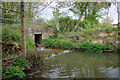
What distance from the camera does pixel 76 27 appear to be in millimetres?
12492

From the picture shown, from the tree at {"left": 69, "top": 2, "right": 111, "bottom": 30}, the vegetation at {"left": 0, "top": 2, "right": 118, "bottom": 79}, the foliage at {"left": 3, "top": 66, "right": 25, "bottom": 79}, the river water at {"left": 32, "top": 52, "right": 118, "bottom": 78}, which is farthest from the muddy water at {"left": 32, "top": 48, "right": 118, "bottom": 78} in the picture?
the tree at {"left": 69, "top": 2, "right": 111, "bottom": 30}

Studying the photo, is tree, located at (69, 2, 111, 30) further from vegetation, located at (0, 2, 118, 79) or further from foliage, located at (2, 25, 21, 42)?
foliage, located at (2, 25, 21, 42)

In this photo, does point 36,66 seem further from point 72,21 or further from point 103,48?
point 72,21

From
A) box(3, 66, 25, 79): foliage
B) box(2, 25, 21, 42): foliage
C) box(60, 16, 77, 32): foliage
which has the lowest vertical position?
box(3, 66, 25, 79): foliage

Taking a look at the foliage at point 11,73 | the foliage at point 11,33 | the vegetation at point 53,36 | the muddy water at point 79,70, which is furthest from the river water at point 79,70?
the foliage at point 11,33

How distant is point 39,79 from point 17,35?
9.15 feet

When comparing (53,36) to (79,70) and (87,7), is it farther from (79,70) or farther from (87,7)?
(79,70)

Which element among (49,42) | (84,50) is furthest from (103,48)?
(49,42)

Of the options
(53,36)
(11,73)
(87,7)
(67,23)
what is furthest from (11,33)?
(67,23)

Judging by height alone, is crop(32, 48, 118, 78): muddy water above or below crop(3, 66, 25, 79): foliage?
below

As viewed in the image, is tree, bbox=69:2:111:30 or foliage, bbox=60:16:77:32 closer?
tree, bbox=69:2:111:30

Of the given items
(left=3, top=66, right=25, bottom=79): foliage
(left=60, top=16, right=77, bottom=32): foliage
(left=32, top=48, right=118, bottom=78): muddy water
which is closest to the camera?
(left=3, top=66, right=25, bottom=79): foliage

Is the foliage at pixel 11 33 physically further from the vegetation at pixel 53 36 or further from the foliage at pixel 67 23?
the foliage at pixel 67 23

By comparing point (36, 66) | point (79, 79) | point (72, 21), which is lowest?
point (79, 79)
